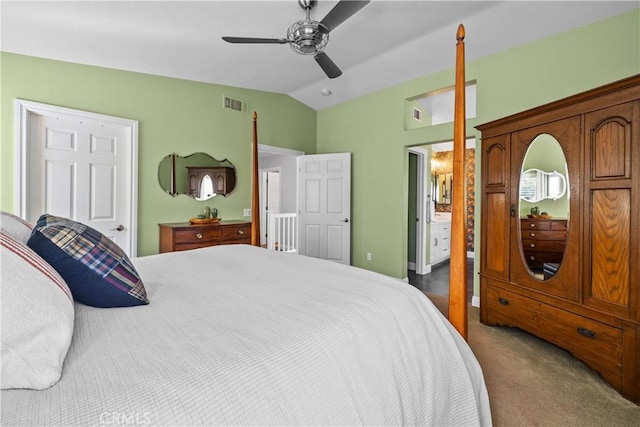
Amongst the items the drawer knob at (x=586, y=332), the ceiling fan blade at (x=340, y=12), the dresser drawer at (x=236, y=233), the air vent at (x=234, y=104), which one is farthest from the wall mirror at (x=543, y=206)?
the air vent at (x=234, y=104)

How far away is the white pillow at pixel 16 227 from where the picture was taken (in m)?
1.07

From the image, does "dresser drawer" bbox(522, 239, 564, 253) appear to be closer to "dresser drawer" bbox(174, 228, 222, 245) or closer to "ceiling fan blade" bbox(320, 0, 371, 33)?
"ceiling fan blade" bbox(320, 0, 371, 33)

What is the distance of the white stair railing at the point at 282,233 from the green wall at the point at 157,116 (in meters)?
1.31

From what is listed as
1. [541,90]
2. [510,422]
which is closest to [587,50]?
[541,90]

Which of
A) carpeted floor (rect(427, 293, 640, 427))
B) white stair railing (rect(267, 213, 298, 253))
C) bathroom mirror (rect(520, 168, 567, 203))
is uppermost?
bathroom mirror (rect(520, 168, 567, 203))

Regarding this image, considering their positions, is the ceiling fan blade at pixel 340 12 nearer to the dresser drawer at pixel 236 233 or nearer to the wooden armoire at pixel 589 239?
the wooden armoire at pixel 589 239

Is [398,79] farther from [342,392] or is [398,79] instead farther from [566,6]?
[342,392]

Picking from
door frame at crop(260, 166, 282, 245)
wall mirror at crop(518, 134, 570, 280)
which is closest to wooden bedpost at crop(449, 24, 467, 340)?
wall mirror at crop(518, 134, 570, 280)

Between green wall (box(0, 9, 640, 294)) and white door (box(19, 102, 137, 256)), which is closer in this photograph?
green wall (box(0, 9, 640, 294))

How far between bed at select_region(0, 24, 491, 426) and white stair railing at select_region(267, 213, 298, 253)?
166 inches

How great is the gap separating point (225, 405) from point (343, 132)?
4.70 m

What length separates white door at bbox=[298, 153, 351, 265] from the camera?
4727 mm

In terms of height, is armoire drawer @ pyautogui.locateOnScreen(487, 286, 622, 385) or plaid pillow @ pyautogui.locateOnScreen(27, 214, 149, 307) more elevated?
plaid pillow @ pyautogui.locateOnScreen(27, 214, 149, 307)

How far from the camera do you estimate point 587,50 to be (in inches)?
104
